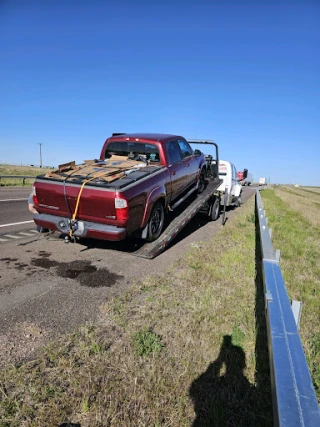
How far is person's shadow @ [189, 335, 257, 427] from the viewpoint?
2129mm

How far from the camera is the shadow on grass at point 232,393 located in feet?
7.00

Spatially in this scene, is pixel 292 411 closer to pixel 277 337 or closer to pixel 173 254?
pixel 277 337

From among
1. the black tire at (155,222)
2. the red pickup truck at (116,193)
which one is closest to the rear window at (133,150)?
the red pickup truck at (116,193)

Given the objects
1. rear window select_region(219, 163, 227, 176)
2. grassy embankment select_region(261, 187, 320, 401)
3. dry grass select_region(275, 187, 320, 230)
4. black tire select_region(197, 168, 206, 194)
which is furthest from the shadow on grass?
rear window select_region(219, 163, 227, 176)

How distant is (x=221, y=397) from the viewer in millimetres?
2311

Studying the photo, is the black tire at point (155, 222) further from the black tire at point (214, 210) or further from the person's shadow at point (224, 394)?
the black tire at point (214, 210)

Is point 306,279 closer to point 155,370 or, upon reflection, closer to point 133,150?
point 155,370

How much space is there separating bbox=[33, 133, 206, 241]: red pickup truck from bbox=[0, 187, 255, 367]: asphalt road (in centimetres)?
59

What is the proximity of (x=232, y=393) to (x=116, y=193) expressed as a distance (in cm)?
327

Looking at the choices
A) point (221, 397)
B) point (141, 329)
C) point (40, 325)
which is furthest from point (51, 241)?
point (221, 397)

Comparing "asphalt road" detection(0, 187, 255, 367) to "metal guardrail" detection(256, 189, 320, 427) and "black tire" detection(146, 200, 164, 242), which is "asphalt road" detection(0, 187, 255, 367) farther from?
"metal guardrail" detection(256, 189, 320, 427)

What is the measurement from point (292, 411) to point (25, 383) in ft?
6.40

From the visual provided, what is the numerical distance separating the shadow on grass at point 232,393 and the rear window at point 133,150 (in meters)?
4.67

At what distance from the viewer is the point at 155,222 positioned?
616cm
